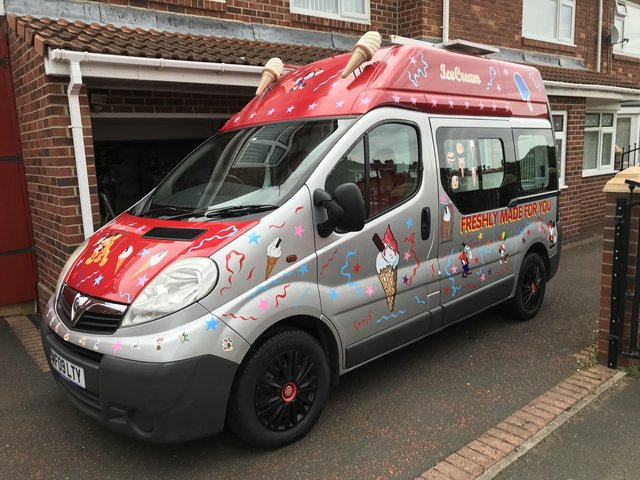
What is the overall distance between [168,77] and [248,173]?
2122 millimetres

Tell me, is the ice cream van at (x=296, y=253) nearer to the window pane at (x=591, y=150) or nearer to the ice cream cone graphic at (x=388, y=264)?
the ice cream cone graphic at (x=388, y=264)

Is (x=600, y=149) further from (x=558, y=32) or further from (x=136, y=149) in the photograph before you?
(x=136, y=149)

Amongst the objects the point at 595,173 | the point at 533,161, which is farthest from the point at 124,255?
the point at 595,173

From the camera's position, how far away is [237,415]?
2.86 metres

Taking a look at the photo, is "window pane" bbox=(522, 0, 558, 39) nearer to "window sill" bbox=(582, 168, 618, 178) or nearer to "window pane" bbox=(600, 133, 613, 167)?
"window pane" bbox=(600, 133, 613, 167)

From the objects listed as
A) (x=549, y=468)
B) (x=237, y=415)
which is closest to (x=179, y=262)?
(x=237, y=415)

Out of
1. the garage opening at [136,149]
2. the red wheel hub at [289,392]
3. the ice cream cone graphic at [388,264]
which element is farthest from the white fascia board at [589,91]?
the red wheel hub at [289,392]

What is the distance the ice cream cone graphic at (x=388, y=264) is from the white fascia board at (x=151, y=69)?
2.71 metres

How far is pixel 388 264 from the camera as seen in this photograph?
363 centimetres

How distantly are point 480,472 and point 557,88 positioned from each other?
24.8 ft

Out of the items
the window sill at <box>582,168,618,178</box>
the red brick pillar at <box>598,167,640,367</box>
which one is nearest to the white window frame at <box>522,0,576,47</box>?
the window sill at <box>582,168,618,178</box>

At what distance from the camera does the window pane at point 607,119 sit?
11.2m

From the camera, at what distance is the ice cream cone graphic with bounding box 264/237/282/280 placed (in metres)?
2.94

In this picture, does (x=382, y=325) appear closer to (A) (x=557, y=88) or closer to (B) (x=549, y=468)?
(B) (x=549, y=468)
